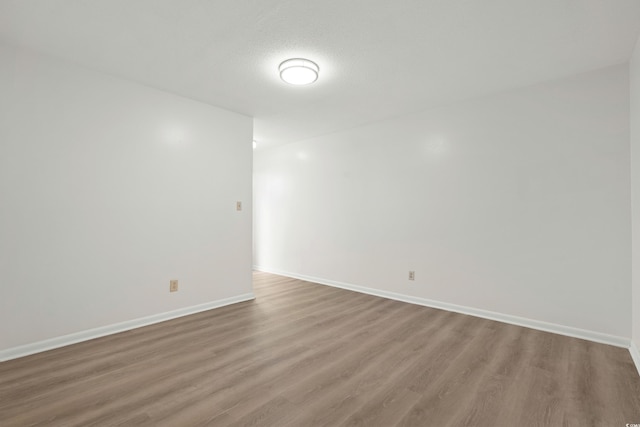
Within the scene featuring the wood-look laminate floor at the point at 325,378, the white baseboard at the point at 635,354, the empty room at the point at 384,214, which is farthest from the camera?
the white baseboard at the point at 635,354

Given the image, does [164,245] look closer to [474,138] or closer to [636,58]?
[474,138]

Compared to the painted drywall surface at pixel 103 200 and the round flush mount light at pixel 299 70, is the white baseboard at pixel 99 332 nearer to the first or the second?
the painted drywall surface at pixel 103 200

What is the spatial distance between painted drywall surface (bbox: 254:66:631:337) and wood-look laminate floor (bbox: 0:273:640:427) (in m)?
0.52

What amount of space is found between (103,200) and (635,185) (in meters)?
4.54

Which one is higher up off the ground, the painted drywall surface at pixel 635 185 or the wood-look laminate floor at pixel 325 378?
the painted drywall surface at pixel 635 185

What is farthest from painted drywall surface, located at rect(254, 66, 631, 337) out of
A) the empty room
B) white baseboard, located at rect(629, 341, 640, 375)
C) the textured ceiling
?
the textured ceiling

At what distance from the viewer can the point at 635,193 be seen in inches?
91.3

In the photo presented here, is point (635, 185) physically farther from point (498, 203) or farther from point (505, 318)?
point (505, 318)

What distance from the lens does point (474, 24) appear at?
6.64 ft

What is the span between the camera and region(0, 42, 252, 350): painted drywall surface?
2.30 meters

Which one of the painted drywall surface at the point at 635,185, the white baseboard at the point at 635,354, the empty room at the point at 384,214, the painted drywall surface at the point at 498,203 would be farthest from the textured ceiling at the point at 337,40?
the white baseboard at the point at 635,354

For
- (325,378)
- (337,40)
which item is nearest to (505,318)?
(325,378)

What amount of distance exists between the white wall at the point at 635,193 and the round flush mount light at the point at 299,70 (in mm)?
2424

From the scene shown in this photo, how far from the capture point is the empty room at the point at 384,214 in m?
1.85
